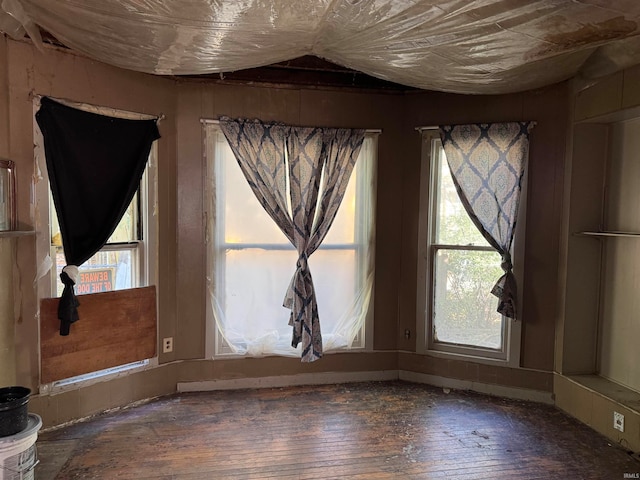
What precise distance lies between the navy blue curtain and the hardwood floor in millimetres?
824

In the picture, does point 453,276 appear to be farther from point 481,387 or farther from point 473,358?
point 481,387

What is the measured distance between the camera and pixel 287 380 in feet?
12.6

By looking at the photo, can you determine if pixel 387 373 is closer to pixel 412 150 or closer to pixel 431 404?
pixel 431 404

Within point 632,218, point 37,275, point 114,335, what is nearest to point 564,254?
point 632,218

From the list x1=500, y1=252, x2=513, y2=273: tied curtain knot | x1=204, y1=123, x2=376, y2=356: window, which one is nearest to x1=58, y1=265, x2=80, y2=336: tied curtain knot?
x1=204, y1=123, x2=376, y2=356: window

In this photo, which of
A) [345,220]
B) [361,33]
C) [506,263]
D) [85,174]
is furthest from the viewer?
[345,220]

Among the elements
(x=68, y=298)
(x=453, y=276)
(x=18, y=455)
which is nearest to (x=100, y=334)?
(x=68, y=298)

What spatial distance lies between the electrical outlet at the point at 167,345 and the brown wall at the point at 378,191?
5 cm

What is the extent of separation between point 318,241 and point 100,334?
1742 mm

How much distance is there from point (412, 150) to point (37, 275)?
2953 millimetres

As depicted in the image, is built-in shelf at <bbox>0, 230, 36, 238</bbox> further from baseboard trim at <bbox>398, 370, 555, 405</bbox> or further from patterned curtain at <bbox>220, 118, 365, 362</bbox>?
baseboard trim at <bbox>398, 370, 555, 405</bbox>

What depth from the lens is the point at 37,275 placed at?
9.45 feet

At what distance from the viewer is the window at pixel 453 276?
3703 mm

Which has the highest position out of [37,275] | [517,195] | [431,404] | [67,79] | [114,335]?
[67,79]
